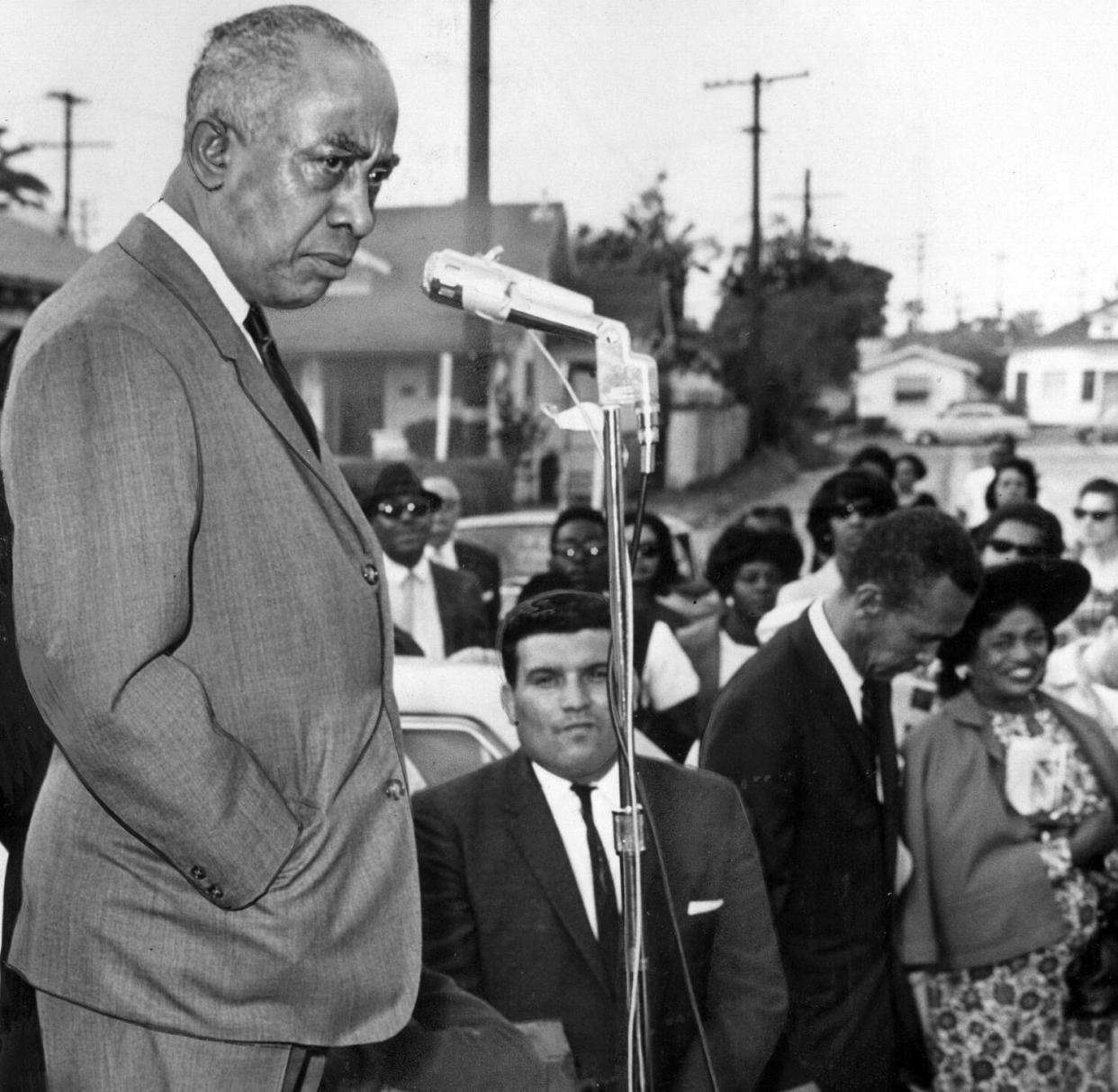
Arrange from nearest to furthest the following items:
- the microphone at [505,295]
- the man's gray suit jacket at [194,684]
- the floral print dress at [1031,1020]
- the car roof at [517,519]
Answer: the man's gray suit jacket at [194,684] < the microphone at [505,295] < the floral print dress at [1031,1020] < the car roof at [517,519]

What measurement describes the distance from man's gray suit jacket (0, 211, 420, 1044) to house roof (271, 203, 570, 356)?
80.9 inches

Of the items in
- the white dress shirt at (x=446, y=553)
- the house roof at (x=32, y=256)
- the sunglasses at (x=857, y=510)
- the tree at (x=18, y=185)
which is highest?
the tree at (x=18, y=185)

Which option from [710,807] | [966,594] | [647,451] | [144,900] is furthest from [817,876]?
[144,900]

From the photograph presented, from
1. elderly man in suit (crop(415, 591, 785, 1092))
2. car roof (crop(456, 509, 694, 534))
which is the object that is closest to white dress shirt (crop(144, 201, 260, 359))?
elderly man in suit (crop(415, 591, 785, 1092))

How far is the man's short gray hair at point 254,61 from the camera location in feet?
4.67

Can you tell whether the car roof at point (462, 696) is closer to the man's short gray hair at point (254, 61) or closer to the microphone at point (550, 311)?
the microphone at point (550, 311)

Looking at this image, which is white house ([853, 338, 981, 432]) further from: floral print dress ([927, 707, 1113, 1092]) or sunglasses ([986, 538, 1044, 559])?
floral print dress ([927, 707, 1113, 1092])

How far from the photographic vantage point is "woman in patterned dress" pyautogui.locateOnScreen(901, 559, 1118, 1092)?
319 cm

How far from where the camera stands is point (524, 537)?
182 inches

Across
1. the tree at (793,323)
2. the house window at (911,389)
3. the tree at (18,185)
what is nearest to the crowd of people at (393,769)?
the house window at (911,389)

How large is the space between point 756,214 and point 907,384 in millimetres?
837

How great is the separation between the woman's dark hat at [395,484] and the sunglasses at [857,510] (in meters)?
1.24

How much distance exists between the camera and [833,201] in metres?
3.98

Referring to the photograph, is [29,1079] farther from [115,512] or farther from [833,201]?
[833,201]
